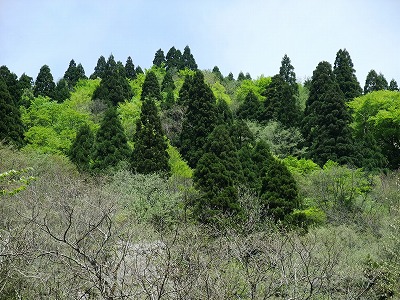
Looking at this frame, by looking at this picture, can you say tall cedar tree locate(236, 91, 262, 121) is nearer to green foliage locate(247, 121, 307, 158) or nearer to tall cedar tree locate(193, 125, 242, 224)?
green foliage locate(247, 121, 307, 158)

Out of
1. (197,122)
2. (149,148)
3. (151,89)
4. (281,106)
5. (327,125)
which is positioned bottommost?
(149,148)

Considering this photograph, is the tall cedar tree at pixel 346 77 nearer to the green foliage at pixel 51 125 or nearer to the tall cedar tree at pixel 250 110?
the tall cedar tree at pixel 250 110

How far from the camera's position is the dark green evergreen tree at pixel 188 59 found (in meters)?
59.4

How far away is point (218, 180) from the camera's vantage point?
2161 centimetres

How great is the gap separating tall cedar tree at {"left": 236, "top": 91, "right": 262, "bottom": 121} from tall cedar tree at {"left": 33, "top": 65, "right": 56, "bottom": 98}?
16.3m

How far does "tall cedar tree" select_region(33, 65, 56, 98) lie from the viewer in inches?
1590

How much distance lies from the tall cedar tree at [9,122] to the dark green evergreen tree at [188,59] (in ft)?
109

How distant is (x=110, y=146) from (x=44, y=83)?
58.8 ft

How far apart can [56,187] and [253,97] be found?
884 inches

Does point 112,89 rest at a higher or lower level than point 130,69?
lower

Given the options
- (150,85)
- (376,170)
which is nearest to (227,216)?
(376,170)

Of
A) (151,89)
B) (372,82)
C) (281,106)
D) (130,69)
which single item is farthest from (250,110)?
(130,69)

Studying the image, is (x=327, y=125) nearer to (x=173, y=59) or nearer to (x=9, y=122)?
(x=9, y=122)

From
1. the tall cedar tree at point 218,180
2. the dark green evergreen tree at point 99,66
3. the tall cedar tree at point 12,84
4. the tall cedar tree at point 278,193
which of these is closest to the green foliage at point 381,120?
the tall cedar tree at point 218,180
